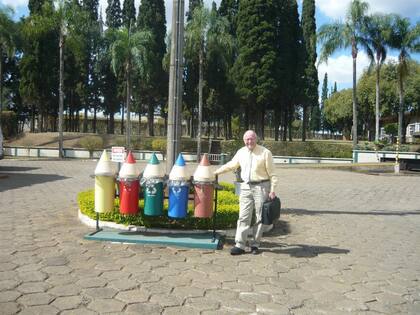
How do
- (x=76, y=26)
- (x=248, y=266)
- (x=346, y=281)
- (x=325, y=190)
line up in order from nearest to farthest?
1. (x=346, y=281)
2. (x=248, y=266)
3. (x=325, y=190)
4. (x=76, y=26)

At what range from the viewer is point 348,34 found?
29.4m

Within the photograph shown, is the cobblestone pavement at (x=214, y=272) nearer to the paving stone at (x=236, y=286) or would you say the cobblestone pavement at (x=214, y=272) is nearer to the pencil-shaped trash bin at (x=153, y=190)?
the paving stone at (x=236, y=286)

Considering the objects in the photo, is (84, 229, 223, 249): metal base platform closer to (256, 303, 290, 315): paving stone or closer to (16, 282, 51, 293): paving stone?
(16, 282, 51, 293): paving stone

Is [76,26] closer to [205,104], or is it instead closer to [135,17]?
[205,104]

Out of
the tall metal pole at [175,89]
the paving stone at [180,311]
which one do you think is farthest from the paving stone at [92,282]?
the tall metal pole at [175,89]

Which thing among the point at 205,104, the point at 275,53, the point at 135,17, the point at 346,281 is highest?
the point at 135,17

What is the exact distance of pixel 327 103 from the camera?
210ft

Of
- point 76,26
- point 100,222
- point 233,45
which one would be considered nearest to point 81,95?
point 76,26

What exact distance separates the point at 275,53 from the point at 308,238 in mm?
26753

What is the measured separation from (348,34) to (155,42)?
52.8 ft

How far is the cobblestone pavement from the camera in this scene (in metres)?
3.90

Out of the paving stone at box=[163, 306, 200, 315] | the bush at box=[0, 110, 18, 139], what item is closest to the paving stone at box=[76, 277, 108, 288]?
the paving stone at box=[163, 306, 200, 315]

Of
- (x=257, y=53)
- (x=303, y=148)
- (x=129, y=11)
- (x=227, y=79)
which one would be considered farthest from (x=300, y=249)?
(x=129, y=11)

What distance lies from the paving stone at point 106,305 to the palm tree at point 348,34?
91.3ft
